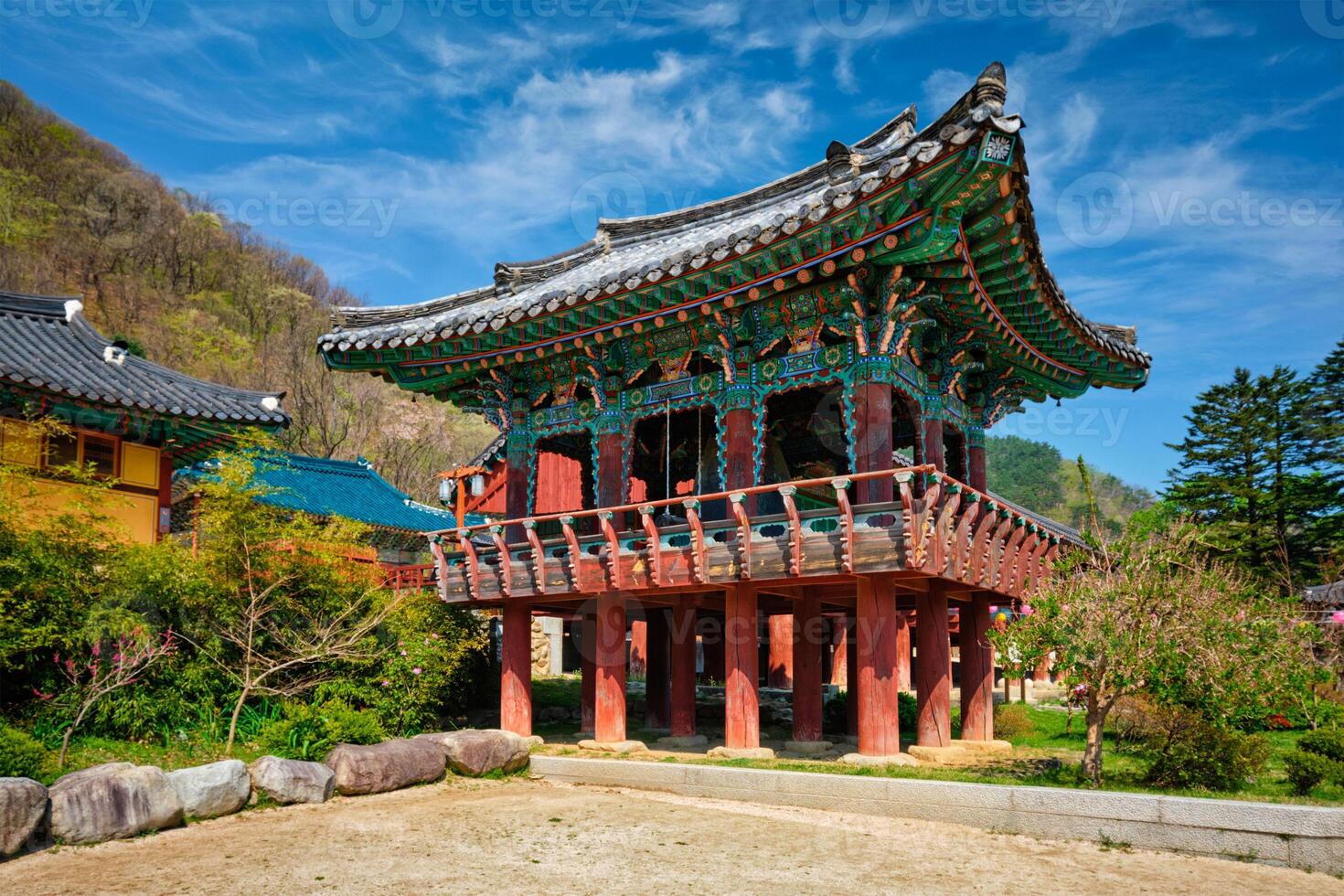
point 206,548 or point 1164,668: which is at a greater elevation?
A: point 206,548

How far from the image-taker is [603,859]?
31.4 feet

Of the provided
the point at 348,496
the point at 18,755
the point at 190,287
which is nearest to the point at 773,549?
the point at 18,755

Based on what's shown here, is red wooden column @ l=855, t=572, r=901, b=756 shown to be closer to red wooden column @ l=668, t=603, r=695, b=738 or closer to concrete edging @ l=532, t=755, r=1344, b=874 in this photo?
concrete edging @ l=532, t=755, r=1344, b=874

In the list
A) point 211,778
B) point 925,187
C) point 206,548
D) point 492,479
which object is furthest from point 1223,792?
point 492,479

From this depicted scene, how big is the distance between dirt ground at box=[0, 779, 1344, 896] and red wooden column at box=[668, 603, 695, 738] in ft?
15.0

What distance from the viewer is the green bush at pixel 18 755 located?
10.4 m

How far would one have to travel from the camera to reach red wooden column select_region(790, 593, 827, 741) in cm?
1562

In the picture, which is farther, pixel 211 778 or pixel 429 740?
pixel 429 740

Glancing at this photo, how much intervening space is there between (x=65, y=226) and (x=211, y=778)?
58.7m

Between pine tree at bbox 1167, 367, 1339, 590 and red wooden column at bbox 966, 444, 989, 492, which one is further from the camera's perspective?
pine tree at bbox 1167, 367, 1339, 590

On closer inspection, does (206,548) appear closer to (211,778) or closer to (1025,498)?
(211,778)

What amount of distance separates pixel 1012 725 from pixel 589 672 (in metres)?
8.53

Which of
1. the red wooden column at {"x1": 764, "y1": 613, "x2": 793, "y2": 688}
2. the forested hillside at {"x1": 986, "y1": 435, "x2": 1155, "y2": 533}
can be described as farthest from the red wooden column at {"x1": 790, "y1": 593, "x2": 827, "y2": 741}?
the forested hillside at {"x1": 986, "y1": 435, "x2": 1155, "y2": 533}

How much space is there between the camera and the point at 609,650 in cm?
1603
